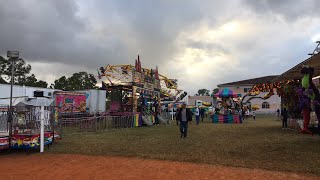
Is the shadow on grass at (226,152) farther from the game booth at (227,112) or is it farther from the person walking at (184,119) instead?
the game booth at (227,112)

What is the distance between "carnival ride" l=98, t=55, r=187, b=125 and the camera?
27250 mm

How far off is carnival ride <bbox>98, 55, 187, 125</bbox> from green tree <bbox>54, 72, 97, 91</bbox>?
32136mm

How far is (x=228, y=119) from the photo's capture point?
105 feet

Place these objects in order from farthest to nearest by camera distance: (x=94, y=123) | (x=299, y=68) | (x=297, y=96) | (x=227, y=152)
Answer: (x=94, y=123)
(x=297, y=96)
(x=299, y=68)
(x=227, y=152)

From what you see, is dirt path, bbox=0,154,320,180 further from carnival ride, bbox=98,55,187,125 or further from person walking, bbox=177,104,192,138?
carnival ride, bbox=98,55,187,125

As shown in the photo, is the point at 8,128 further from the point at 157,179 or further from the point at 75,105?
the point at 75,105

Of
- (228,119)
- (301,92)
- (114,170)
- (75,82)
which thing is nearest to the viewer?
(114,170)

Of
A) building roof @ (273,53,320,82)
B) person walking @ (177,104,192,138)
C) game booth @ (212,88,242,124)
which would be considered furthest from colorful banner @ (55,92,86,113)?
building roof @ (273,53,320,82)

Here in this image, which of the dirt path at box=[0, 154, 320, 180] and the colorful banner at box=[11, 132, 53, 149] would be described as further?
the colorful banner at box=[11, 132, 53, 149]

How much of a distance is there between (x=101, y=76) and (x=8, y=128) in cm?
1734

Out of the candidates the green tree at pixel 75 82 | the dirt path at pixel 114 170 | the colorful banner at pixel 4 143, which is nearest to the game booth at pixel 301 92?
the dirt path at pixel 114 170

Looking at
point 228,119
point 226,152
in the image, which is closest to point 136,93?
point 228,119

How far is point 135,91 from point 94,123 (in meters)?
6.83

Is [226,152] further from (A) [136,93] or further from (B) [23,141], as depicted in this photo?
(A) [136,93]
